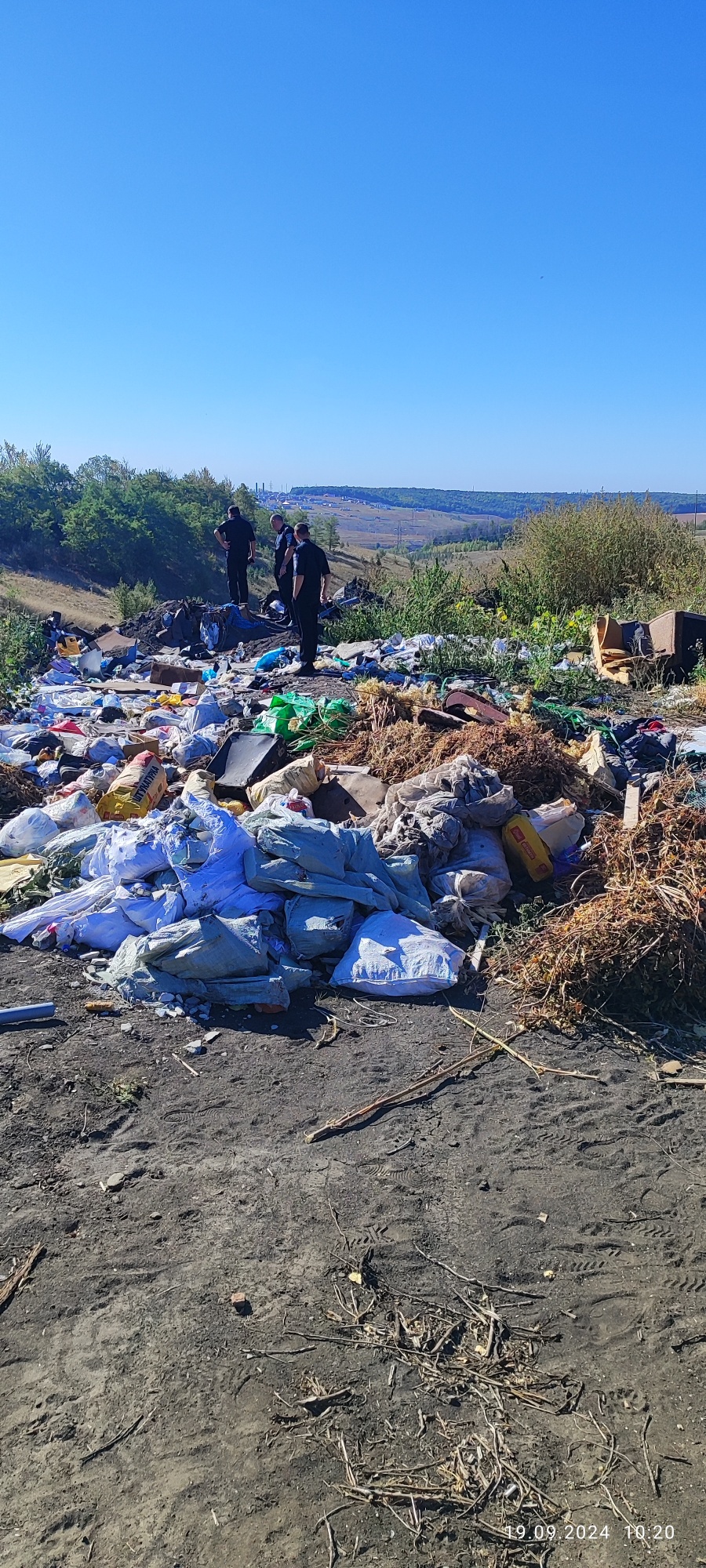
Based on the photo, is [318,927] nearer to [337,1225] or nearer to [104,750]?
[337,1225]

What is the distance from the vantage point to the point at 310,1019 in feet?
12.4

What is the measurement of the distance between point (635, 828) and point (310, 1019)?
1.95 meters

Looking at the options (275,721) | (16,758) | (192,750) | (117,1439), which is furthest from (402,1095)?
(16,758)

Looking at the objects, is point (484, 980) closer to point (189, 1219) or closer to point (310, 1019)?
point (310, 1019)

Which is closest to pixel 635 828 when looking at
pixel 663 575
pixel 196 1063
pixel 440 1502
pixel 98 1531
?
pixel 196 1063

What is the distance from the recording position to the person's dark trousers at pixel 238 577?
12.8 m

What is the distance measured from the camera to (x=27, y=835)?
5215 millimetres

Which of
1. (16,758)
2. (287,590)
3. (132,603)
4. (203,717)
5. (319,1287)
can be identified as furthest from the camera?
(132,603)

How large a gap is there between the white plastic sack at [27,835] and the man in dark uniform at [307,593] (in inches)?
182

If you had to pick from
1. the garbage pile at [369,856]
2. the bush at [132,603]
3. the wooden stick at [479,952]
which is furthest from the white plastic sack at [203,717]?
the bush at [132,603]

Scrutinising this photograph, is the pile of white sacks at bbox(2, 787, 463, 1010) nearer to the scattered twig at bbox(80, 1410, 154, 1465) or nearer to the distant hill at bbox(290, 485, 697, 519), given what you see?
the scattered twig at bbox(80, 1410, 154, 1465)

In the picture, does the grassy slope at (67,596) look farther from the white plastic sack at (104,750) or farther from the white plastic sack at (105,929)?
the white plastic sack at (105,929)

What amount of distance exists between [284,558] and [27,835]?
7927mm
